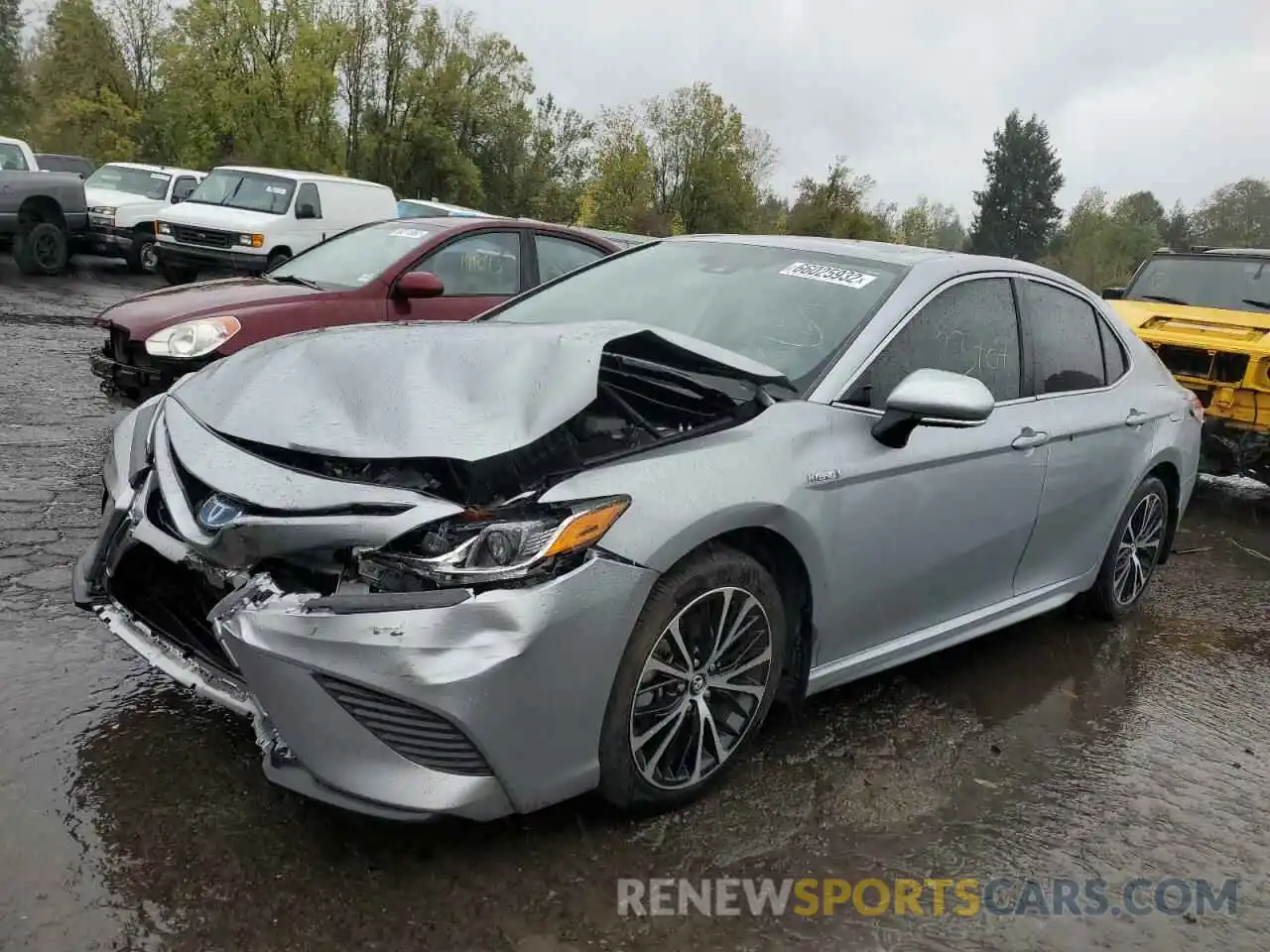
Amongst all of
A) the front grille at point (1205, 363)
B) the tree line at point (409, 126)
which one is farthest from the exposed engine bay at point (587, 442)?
the tree line at point (409, 126)

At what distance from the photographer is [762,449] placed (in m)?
2.93

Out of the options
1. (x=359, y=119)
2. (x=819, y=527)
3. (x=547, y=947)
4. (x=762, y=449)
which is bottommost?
(x=547, y=947)

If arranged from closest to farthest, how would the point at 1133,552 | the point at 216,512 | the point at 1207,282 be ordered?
1. the point at 216,512
2. the point at 1133,552
3. the point at 1207,282

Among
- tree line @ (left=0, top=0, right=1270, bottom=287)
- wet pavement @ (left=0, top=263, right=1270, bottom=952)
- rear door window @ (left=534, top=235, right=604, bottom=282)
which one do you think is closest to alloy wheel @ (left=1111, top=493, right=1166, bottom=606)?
wet pavement @ (left=0, top=263, right=1270, bottom=952)

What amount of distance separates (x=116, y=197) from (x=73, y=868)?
58.6 feet

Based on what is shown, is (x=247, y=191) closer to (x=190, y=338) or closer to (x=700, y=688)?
(x=190, y=338)

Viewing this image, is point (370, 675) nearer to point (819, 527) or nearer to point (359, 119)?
point (819, 527)

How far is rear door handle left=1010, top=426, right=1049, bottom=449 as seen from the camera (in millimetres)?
3779

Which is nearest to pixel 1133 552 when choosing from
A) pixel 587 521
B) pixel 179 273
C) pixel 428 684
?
pixel 587 521

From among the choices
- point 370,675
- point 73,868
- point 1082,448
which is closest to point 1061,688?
point 1082,448

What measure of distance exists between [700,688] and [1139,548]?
Answer: 10.0 ft

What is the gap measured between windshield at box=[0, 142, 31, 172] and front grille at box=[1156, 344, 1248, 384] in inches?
541

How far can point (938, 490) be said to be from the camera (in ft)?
11.2

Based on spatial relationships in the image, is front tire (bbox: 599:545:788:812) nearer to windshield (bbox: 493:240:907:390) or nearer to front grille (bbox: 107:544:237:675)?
windshield (bbox: 493:240:907:390)
